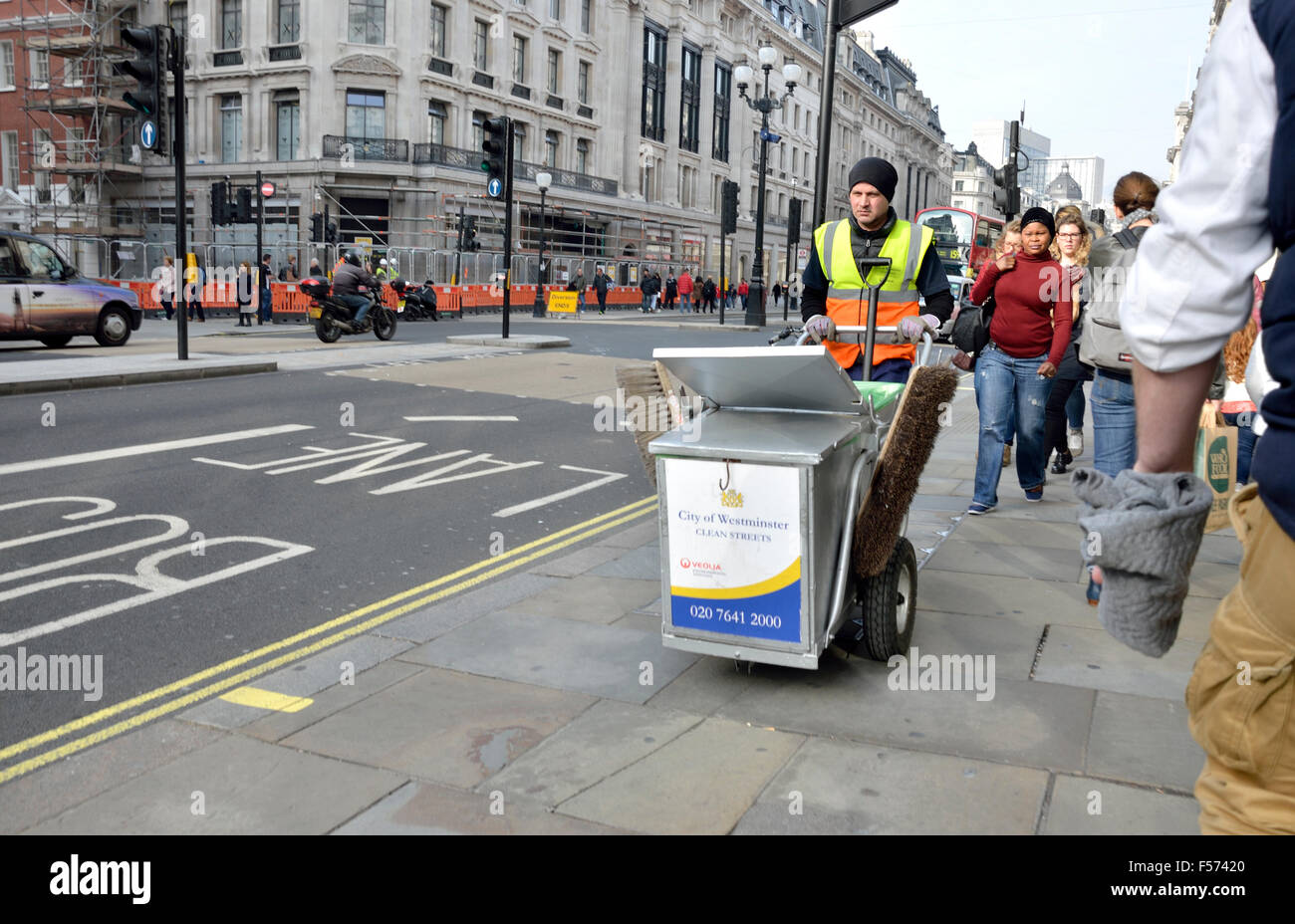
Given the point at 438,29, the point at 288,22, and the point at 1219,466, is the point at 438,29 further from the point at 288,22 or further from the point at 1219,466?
the point at 1219,466

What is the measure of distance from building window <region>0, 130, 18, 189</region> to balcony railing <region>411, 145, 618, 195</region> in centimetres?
1723

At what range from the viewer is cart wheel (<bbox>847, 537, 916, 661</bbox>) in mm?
4062

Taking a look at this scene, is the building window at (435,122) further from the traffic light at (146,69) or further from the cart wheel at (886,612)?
the cart wheel at (886,612)

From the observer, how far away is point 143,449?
878 cm

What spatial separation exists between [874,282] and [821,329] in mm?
374

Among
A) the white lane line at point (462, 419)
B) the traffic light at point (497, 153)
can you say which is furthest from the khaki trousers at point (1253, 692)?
the traffic light at point (497, 153)

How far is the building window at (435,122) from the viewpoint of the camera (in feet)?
141

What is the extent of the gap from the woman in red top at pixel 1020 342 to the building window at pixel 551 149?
45397 millimetres

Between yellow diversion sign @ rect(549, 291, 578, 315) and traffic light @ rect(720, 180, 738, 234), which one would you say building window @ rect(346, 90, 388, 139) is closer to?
yellow diversion sign @ rect(549, 291, 578, 315)

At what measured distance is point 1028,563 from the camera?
584 cm

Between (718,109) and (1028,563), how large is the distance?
65140 mm

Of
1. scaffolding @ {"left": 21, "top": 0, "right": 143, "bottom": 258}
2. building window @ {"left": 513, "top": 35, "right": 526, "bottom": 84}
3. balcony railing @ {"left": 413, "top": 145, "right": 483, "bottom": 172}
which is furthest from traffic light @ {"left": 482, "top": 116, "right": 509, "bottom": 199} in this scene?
building window @ {"left": 513, "top": 35, "right": 526, "bottom": 84}

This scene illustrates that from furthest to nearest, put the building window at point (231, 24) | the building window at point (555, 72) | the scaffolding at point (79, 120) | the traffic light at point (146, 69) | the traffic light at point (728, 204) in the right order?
the building window at point (555, 72) → the scaffolding at point (79, 120) → the building window at point (231, 24) → the traffic light at point (728, 204) → the traffic light at point (146, 69)
